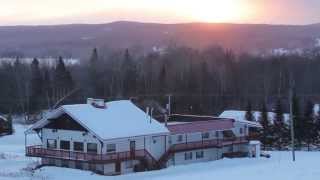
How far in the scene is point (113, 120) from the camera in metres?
49.1

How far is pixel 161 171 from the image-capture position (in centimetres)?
4788

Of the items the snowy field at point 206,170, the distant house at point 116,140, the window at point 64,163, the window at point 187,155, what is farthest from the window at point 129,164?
the window at point 187,155

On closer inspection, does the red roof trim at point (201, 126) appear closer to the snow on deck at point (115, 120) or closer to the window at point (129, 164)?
the snow on deck at point (115, 120)

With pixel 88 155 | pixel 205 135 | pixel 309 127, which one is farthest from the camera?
pixel 309 127

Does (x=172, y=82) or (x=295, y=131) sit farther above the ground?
(x=172, y=82)

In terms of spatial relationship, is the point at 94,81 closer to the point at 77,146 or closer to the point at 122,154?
the point at 77,146

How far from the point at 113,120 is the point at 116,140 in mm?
2946

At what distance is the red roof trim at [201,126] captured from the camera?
168 ft

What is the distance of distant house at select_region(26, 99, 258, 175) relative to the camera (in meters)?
46.7

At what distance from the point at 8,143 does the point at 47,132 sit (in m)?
22.6

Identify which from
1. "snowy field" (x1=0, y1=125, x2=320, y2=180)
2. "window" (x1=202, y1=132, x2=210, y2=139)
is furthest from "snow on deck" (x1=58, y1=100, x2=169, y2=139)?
"window" (x1=202, y1=132, x2=210, y2=139)

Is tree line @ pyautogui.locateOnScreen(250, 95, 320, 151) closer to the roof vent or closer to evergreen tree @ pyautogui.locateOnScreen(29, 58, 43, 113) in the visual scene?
the roof vent

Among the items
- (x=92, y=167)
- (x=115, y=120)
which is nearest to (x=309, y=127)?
(x=115, y=120)

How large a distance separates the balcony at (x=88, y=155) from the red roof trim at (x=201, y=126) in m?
3.38
